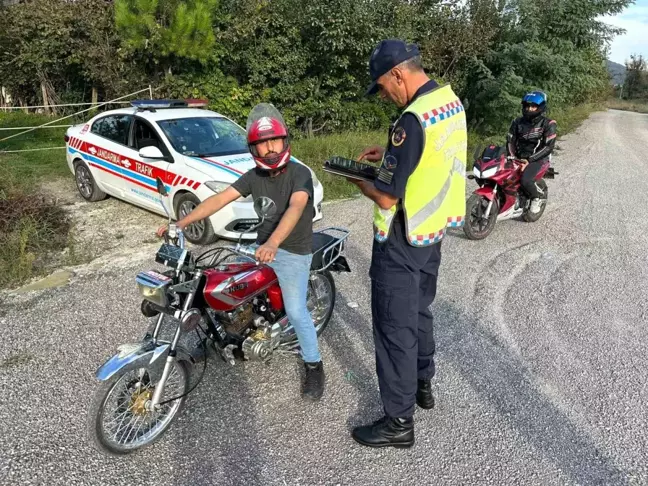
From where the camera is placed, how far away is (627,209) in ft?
27.2

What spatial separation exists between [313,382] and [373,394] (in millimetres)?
427

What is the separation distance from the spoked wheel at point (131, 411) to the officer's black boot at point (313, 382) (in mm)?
801

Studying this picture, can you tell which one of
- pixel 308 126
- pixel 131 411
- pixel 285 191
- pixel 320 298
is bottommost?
pixel 131 411

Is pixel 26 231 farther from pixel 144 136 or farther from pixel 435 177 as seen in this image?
pixel 435 177

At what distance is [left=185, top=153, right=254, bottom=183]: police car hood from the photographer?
6230 mm

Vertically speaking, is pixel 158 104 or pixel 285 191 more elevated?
pixel 158 104

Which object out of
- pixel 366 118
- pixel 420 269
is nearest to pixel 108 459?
pixel 420 269

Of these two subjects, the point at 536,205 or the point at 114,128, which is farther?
the point at 114,128

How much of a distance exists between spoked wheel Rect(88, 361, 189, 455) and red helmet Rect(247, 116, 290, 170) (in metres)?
1.29

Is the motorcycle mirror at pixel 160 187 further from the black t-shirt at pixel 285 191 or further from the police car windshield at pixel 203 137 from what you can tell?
the police car windshield at pixel 203 137

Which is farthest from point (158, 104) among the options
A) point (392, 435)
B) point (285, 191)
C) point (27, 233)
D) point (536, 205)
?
point (392, 435)

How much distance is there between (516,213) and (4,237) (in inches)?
258

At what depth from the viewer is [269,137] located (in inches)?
111

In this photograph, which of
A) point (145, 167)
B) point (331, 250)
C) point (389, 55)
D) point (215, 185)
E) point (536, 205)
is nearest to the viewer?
point (389, 55)
